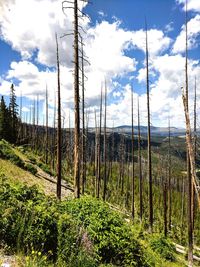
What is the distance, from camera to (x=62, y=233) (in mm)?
6984

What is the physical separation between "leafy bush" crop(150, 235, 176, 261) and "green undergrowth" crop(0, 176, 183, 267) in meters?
13.0

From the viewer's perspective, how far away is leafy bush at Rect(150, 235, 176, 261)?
21859 mm

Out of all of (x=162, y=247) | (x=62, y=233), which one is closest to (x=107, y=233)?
(x=62, y=233)

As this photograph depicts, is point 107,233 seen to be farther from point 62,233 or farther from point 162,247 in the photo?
point 162,247

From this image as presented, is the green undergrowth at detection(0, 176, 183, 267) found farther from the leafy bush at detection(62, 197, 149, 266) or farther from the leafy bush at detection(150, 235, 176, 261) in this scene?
the leafy bush at detection(150, 235, 176, 261)

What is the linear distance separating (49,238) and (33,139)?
68.6m

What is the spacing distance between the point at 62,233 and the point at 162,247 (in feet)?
56.5

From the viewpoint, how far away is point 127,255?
28.6 ft

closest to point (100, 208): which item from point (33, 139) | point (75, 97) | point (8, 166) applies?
point (75, 97)

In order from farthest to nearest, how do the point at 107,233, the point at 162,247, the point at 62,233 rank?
the point at 162,247 < the point at 107,233 < the point at 62,233

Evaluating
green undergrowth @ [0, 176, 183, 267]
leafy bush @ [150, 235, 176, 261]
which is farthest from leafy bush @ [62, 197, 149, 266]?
leafy bush @ [150, 235, 176, 261]

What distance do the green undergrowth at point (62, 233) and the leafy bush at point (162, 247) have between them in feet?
42.6

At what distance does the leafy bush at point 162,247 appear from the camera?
71.7 feet

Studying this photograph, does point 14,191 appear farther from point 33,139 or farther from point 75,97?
point 33,139
